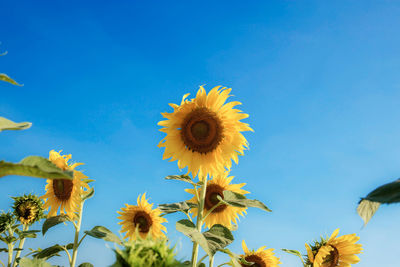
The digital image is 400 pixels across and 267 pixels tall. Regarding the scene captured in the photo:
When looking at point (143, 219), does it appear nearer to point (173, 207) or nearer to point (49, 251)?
point (49, 251)

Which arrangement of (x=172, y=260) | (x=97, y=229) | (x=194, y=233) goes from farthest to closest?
(x=97, y=229) → (x=194, y=233) → (x=172, y=260)

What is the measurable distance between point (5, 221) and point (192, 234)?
4.32m

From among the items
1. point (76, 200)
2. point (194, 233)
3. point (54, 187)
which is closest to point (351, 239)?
point (194, 233)

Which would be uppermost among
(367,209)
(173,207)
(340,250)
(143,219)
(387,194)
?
(143,219)

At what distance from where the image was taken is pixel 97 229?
11.2 feet

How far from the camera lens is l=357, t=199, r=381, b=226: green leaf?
197 centimetres

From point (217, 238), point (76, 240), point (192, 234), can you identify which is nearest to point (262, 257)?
point (217, 238)

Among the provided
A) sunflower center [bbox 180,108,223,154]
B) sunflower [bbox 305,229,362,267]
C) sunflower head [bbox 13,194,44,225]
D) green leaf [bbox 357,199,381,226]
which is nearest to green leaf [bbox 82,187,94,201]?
sunflower center [bbox 180,108,223,154]

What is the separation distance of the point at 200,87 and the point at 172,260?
331 cm

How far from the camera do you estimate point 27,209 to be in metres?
5.88

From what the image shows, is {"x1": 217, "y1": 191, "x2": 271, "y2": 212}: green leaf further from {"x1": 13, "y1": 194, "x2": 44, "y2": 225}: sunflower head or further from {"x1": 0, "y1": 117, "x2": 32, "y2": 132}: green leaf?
{"x1": 13, "y1": 194, "x2": 44, "y2": 225}: sunflower head

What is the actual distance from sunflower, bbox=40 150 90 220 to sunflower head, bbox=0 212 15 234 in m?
1.57

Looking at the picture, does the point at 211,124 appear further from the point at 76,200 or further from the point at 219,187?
the point at 76,200

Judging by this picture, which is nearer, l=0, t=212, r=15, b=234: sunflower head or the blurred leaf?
the blurred leaf
